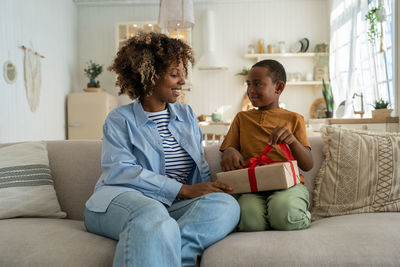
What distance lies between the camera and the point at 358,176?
5.58 ft

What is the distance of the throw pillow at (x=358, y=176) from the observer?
1.66m

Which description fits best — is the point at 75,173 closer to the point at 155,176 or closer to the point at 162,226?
the point at 155,176

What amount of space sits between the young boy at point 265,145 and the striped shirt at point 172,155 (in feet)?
0.57

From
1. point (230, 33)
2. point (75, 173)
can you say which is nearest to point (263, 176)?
point (75, 173)

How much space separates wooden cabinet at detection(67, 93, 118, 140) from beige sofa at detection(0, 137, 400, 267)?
4008 mm

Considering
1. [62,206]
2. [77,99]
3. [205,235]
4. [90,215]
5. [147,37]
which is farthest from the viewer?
[77,99]

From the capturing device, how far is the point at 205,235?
128 cm

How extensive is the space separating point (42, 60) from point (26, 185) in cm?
345

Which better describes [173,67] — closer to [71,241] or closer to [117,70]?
[117,70]

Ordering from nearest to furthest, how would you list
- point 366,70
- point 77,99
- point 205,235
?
point 205,235 → point 366,70 → point 77,99

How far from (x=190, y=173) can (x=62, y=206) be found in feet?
2.09

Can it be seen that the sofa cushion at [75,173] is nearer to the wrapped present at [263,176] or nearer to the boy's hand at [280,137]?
the wrapped present at [263,176]

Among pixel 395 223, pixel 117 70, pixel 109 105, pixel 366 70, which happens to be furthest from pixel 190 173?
pixel 109 105

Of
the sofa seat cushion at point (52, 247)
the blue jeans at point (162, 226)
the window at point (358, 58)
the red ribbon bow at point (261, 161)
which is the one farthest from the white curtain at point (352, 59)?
the sofa seat cushion at point (52, 247)
